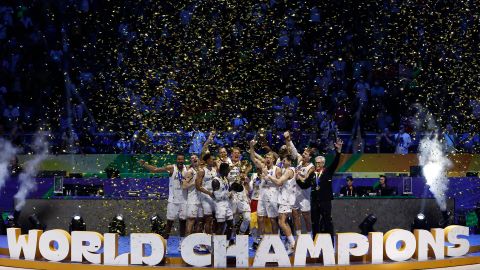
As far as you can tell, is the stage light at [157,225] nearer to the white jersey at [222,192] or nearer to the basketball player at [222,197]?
the basketball player at [222,197]

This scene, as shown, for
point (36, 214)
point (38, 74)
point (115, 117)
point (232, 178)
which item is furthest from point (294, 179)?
point (38, 74)

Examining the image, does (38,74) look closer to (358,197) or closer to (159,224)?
(159,224)

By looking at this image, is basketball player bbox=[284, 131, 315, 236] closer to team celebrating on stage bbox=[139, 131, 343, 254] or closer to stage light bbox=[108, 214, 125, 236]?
team celebrating on stage bbox=[139, 131, 343, 254]

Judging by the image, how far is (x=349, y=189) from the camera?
16469 mm

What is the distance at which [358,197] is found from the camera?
16125mm

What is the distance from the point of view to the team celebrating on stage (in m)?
13.4

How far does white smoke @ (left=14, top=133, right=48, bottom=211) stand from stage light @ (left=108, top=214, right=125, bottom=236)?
5.60ft

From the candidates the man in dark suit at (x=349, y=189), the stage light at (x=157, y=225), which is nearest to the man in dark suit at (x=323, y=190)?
the man in dark suit at (x=349, y=189)

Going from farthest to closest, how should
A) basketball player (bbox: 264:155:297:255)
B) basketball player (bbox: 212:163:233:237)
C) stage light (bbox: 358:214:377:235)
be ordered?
stage light (bbox: 358:214:377:235)
basketball player (bbox: 212:163:233:237)
basketball player (bbox: 264:155:297:255)

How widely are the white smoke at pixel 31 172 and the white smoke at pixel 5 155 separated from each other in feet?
1.18

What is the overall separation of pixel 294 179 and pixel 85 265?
135 inches

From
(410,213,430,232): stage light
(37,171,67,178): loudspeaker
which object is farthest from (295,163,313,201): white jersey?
(37,171,67,178): loudspeaker

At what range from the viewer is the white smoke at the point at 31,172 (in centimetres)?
1669

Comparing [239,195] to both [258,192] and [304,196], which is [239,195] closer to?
[258,192]
